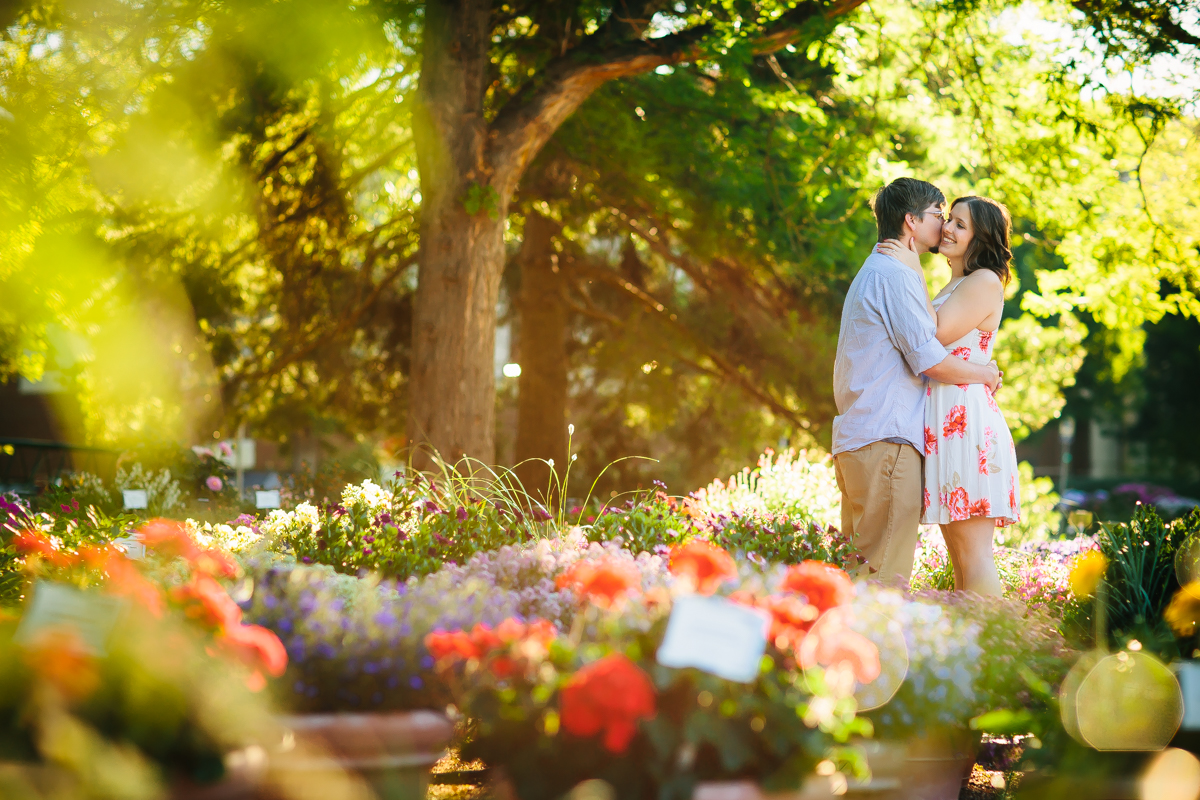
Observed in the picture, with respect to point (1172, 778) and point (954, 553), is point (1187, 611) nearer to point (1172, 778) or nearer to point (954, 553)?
point (954, 553)

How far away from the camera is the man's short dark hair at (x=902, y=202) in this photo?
3396mm

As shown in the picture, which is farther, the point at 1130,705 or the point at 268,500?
the point at 268,500

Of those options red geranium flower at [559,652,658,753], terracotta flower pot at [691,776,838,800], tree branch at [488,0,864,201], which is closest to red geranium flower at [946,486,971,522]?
terracotta flower pot at [691,776,838,800]

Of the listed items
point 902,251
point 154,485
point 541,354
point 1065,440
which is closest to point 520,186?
point 541,354

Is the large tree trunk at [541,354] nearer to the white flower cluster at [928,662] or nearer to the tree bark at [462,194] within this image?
the tree bark at [462,194]

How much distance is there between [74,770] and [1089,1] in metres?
5.51

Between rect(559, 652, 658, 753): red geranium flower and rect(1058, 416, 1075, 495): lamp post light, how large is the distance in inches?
1002

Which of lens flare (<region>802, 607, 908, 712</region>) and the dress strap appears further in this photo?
the dress strap

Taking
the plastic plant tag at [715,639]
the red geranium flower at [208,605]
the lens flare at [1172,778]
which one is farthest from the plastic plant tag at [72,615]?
the lens flare at [1172,778]

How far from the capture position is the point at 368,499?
13.1 ft

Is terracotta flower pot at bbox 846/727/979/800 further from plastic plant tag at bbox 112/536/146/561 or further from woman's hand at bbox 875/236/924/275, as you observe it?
plastic plant tag at bbox 112/536/146/561

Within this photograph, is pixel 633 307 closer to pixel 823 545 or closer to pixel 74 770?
pixel 823 545

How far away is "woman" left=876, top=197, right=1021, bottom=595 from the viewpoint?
3.22 meters

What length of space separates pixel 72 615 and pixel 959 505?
2.76 m
